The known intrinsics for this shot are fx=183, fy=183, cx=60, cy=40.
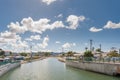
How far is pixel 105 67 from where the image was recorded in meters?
34.9

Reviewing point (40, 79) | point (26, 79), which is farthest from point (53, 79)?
point (26, 79)

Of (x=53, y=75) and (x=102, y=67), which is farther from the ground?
(x=102, y=67)

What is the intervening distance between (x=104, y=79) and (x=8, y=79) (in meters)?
15.6

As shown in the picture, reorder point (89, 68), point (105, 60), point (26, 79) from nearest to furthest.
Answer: point (26, 79), point (105, 60), point (89, 68)

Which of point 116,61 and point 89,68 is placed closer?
point 116,61

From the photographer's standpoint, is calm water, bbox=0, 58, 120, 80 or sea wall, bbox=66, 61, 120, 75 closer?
calm water, bbox=0, 58, 120, 80

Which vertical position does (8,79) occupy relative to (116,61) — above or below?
below

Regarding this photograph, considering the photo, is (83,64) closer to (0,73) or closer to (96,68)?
(96,68)

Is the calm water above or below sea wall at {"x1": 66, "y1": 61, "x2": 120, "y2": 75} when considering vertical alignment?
below

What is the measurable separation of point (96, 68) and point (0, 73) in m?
19.5

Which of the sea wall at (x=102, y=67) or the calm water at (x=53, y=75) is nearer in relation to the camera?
the calm water at (x=53, y=75)

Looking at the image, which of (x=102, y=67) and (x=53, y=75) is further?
(x=102, y=67)

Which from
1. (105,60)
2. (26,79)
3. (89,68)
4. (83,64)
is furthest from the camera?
(83,64)

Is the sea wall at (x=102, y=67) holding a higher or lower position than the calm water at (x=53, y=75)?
higher
